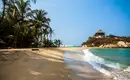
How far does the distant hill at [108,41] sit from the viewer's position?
6950cm

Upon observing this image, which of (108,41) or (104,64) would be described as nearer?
(104,64)

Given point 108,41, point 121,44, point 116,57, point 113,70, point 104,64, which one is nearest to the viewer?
point 113,70

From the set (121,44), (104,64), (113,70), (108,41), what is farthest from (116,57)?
(108,41)

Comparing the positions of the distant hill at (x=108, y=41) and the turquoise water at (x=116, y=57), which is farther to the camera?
the distant hill at (x=108, y=41)

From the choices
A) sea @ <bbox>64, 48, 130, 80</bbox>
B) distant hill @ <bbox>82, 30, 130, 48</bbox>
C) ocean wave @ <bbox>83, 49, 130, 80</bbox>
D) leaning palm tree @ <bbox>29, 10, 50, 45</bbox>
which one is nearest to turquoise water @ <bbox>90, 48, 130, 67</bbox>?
sea @ <bbox>64, 48, 130, 80</bbox>

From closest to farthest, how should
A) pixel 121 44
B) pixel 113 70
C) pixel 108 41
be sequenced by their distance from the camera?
pixel 113 70, pixel 121 44, pixel 108 41

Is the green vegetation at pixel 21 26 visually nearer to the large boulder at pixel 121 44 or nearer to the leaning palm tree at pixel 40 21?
the leaning palm tree at pixel 40 21

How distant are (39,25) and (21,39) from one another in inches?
176

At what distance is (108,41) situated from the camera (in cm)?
7131

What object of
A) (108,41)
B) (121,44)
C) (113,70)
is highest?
(108,41)

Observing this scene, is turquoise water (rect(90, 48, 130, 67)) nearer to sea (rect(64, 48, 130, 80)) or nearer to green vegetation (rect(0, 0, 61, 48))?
sea (rect(64, 48, 130, 80))

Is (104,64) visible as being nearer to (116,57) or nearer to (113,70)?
(113,70)

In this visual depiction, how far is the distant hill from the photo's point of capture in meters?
69.5

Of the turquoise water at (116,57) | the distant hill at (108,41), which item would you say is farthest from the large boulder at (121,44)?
the turquoise water at (116,57)
